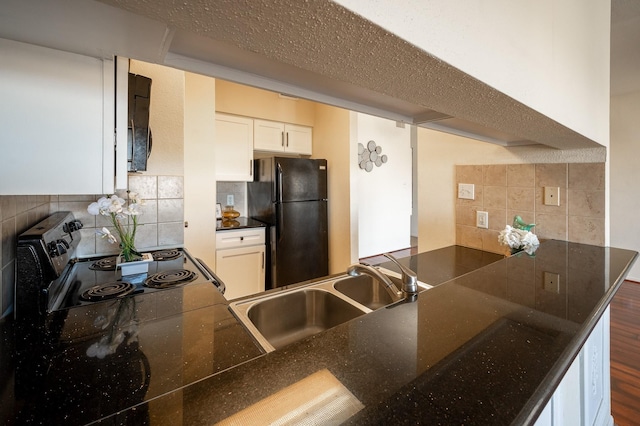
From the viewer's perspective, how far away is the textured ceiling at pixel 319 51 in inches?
14.3

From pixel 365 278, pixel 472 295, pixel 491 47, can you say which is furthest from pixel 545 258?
→ pixel 491 47

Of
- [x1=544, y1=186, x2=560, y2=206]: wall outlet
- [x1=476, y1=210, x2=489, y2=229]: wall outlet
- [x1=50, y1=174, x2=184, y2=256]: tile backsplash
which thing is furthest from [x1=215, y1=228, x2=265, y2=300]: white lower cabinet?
[x1=544, y1=186, x2=560, y2=206]: wall outlet

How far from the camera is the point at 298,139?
3740 millimetres

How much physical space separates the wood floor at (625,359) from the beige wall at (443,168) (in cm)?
134

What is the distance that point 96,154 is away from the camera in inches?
33.4

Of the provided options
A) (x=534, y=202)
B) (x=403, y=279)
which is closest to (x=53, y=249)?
(x=403, y=279)

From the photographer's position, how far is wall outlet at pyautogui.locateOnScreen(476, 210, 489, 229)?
192cm

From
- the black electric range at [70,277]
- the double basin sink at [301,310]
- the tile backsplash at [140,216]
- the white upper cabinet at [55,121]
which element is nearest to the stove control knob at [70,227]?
the black electric range at [70,277]

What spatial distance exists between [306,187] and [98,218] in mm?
2003

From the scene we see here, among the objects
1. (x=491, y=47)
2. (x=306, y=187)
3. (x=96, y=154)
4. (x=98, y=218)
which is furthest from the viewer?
(x=306, y=187)

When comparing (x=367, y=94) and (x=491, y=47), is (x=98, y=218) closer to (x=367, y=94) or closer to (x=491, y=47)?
(x=367, y=94)

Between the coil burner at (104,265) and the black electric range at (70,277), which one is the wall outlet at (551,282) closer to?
the black electric range at (70,277)

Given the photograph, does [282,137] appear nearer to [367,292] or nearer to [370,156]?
[370,156]

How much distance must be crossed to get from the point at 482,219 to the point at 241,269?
2.23 m
